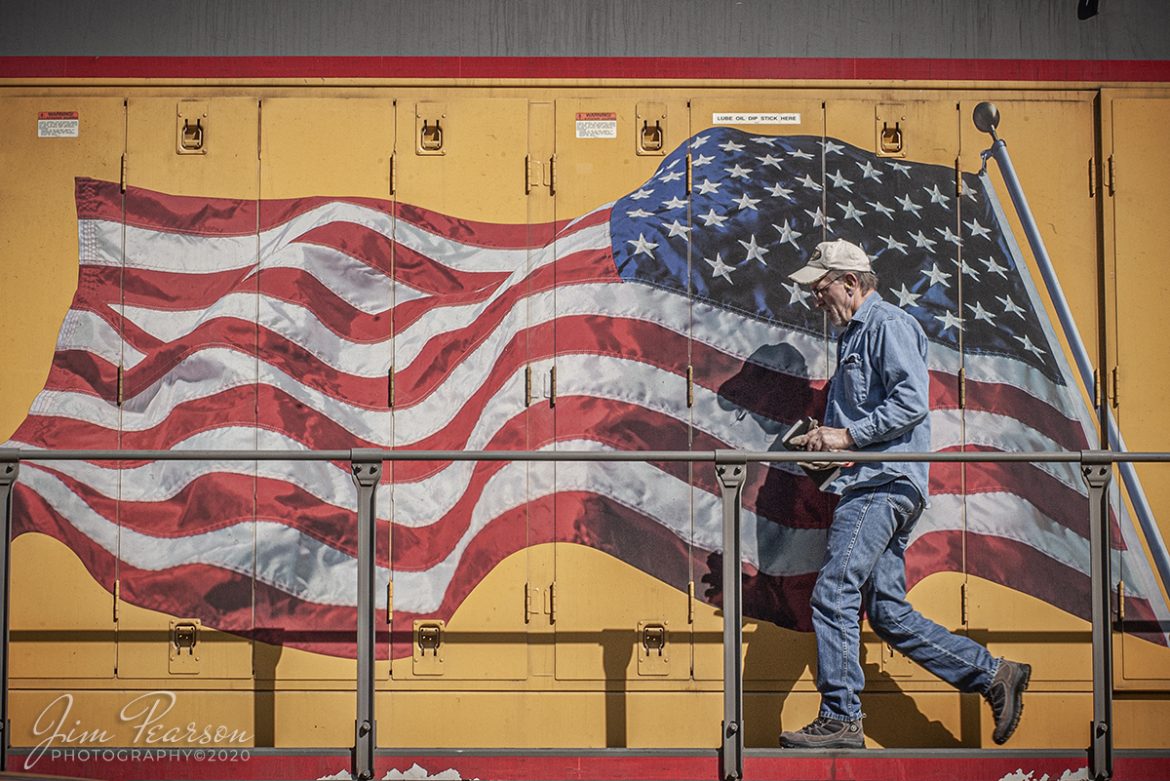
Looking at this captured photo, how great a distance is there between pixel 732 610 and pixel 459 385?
1.50 metres

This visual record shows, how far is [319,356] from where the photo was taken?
4.85m

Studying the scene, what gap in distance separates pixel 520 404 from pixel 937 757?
6.62 ft

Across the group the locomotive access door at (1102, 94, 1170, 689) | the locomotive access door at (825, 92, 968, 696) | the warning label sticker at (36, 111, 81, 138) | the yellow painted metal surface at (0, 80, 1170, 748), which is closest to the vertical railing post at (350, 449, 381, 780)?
the yellow painted metal surface at (0, 80, 1170, 748)

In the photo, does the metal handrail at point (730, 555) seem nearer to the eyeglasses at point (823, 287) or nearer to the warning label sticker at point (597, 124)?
the eyeglasses at point (823, 287)

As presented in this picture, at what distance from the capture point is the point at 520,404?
484 centimetres

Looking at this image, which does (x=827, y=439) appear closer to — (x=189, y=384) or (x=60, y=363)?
(x=189, y=384)

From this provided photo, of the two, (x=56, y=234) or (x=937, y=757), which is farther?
(x=56, y=234)

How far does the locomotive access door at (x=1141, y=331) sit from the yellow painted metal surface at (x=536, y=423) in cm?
1

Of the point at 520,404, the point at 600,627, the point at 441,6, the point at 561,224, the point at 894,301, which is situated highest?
the point at 441,6

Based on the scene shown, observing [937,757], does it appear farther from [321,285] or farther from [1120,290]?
[321,285]

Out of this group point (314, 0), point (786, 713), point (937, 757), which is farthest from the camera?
point (314, 0)

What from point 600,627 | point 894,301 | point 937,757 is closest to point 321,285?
point 600,627

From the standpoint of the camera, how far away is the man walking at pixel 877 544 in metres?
4.32

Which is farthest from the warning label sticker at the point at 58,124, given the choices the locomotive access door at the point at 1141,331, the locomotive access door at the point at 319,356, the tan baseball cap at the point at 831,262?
the locomotive access door at the point at 1141,331
